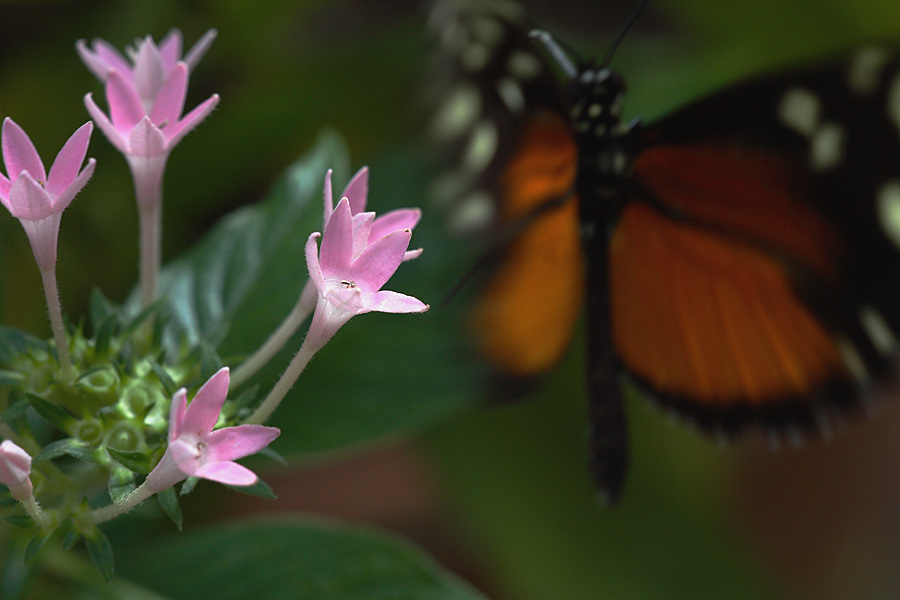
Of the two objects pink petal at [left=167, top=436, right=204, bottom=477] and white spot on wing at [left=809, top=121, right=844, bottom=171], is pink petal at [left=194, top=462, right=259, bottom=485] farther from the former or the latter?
white spot on wing at [left=809, top=121, right=844, bottom=171]

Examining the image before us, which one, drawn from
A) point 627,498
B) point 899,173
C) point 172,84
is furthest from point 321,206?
point 627,498

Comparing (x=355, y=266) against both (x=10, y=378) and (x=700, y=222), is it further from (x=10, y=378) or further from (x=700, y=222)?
(x=700, y=222)

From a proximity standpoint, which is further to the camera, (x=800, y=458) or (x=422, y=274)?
(x=800, y=458)

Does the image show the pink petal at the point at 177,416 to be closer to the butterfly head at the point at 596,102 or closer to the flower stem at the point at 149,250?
the flower stem at the point at 149,250

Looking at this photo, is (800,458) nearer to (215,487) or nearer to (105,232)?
(215,487)

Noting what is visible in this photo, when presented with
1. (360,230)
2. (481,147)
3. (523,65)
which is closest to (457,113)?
(481,147)

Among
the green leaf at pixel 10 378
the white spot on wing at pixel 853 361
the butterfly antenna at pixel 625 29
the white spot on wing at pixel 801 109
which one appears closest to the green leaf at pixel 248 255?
the green leaf at pixel 10 378

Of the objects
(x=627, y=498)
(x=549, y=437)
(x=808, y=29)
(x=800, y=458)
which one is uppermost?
(x=808, y=29)
